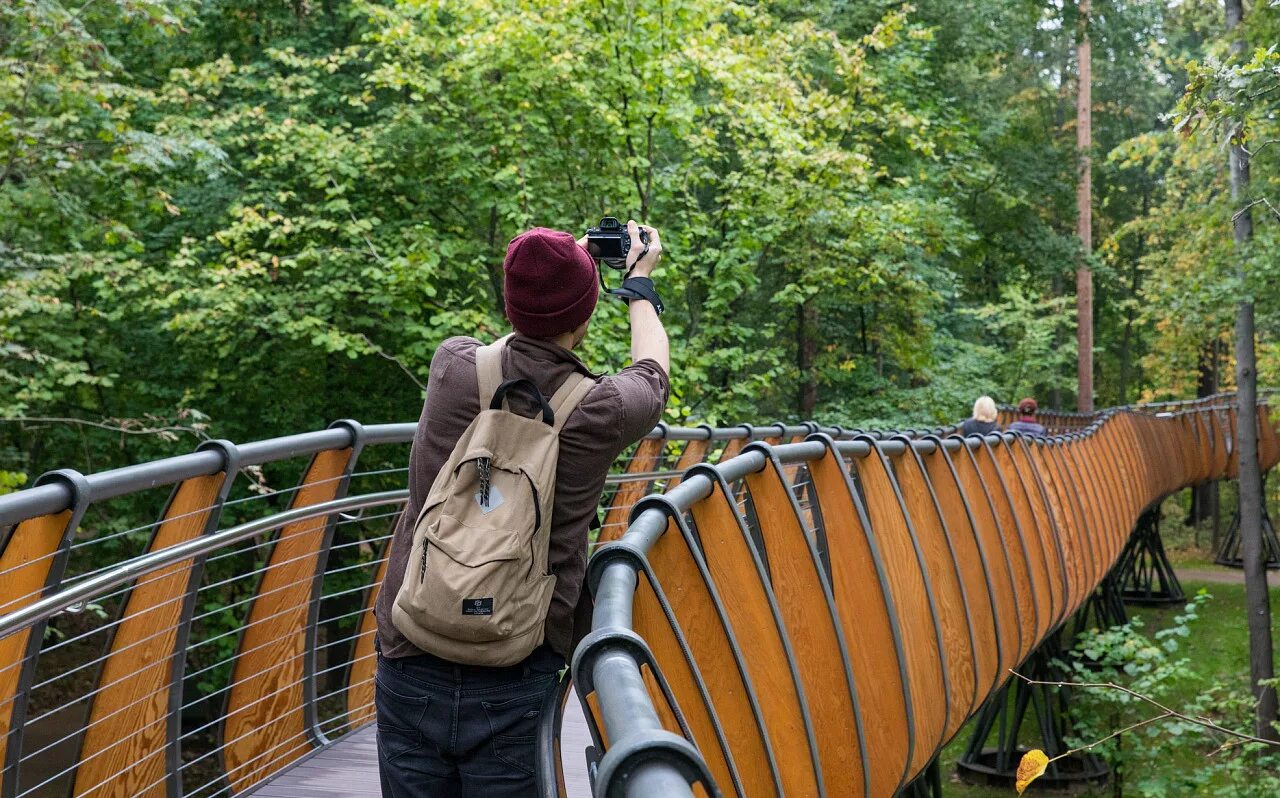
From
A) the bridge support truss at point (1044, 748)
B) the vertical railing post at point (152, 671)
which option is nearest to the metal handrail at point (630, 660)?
the vertical railing post at point (152, 671)

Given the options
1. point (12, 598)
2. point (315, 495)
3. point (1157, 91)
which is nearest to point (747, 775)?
point (12, 598)

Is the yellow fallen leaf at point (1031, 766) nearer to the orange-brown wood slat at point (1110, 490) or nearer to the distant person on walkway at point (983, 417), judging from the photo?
the distant person on walkway at point (983, 417)

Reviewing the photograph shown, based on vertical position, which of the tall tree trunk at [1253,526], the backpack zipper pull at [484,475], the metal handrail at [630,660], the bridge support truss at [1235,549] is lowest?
the bridge support truss at [1235,549]

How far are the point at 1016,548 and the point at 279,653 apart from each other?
15.6ft

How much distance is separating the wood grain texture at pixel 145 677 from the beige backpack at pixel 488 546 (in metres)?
1.58

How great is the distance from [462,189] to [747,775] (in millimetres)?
13441

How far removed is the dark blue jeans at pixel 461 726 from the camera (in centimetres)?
252

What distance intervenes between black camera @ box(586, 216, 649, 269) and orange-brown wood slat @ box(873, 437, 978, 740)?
8.03 feet

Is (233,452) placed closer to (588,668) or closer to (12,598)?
(12,598)

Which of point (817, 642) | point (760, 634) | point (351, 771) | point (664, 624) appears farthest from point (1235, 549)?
point (664, 624)

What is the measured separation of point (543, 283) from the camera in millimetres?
2625

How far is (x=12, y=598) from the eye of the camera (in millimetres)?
3096

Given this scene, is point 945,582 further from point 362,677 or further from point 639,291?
point 639,291

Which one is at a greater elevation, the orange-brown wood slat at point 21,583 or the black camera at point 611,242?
the black camera at point 611,242
